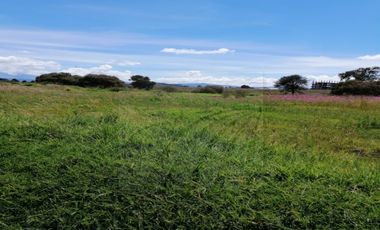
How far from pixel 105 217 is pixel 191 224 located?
0.63m

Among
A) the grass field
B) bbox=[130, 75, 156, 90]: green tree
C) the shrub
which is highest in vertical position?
bbox=[130, 75, 156, 90]: green tree

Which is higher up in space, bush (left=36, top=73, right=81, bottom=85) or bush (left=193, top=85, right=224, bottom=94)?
bush (left=36, top=73, right=81, bottom=85)

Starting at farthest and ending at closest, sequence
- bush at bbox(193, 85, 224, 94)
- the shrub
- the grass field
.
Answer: bush at bbox(193, 85, 224, 94)
the shrub
the grass field

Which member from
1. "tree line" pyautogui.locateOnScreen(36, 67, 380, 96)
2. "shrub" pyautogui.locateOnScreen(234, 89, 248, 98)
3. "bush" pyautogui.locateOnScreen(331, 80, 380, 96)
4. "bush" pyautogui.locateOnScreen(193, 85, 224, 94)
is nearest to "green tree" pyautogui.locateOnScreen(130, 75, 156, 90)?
"tree line" pyautogui.locateOnScreen(36, 67, 380, 96)


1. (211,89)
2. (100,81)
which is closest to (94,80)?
(100,81)

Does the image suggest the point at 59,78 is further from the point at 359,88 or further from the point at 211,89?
the point at 359,88

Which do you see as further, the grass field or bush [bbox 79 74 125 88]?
bush [bbox 79 74 125 88]

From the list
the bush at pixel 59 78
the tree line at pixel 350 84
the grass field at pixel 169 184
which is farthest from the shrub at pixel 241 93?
the grass field at pixel 169 184

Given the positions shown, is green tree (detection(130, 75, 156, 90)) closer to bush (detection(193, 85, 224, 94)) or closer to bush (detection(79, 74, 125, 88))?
bush (detection(79, 74, 125, 88))

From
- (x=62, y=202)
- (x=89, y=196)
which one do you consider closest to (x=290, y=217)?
(x=89, y=196)

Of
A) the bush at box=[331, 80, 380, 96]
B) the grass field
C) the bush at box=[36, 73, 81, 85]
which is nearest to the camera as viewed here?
the grass field

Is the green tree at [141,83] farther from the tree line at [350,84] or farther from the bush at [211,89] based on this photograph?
the tree line at [350,84]

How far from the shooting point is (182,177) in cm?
315

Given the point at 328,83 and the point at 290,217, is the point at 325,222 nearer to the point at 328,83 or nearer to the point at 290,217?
the point at 290,217
